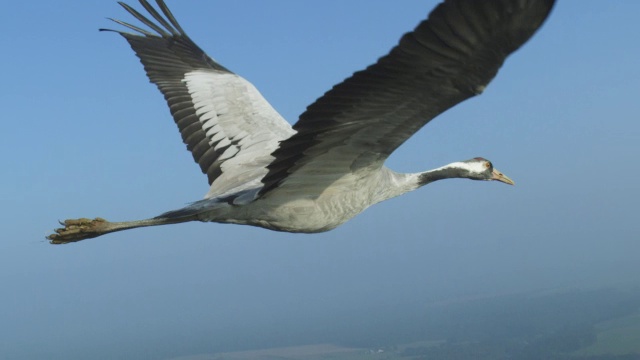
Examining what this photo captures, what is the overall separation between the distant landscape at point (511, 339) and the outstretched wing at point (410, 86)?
11427 centimetres

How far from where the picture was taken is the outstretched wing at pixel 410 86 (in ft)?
19.9

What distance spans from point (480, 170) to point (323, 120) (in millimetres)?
5268

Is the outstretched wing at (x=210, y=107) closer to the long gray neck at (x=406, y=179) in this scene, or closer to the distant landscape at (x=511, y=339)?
the long gray neck at (x=406, y=179)

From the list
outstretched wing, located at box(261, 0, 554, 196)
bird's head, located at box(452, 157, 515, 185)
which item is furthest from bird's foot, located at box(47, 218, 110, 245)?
bird's head, located at box(452, 157, 515, 185)

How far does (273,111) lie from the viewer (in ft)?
38.9

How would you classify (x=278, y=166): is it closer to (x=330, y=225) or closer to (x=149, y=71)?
(x=330, y=225)

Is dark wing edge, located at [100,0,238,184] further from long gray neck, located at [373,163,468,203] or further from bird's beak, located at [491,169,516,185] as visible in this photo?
bird's beak, located at [491,169,516,185]

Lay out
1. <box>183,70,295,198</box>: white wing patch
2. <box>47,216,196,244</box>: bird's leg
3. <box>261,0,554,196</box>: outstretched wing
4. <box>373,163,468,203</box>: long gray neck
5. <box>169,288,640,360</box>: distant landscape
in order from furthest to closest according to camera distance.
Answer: <box>169,288,640,360</box>: distant landscape, <box>183,70,295,198</box>: white wing patch, <box>47,216,196,244</box>: bird's leg, <box>373,163,468,203</box>: long gray neck, <box>261,0,554,196</box>: outstretched wing

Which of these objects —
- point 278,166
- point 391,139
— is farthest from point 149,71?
point 391,139

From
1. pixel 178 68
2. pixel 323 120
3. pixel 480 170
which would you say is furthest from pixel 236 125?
pixel 323 120

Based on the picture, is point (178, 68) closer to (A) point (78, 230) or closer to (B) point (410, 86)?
(A) point (78, 230)

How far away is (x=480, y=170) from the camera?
482 inches

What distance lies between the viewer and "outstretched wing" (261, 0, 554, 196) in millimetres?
6062

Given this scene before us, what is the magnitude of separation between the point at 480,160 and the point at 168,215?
4.81 m
